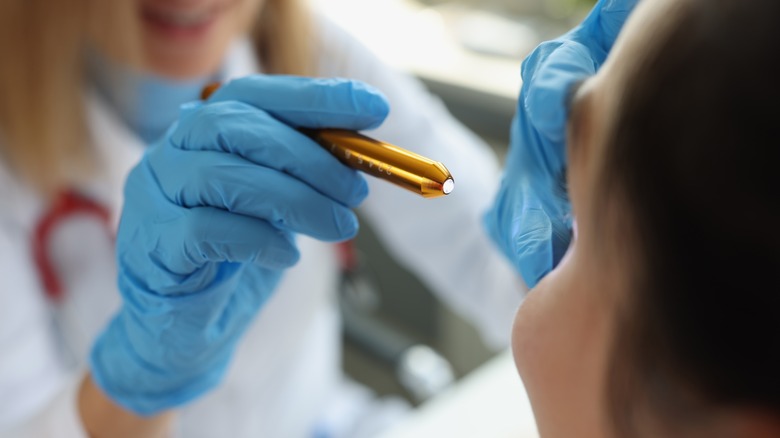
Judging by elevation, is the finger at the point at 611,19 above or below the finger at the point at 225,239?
above

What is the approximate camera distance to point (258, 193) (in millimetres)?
586

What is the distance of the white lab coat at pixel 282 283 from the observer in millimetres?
919

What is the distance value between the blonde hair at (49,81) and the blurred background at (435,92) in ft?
1.14

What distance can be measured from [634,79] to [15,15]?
79 centimetres

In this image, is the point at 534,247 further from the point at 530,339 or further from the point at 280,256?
the point at 280,256

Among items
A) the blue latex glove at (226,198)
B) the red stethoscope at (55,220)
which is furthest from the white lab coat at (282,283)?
the blue latex glove at (226,198)

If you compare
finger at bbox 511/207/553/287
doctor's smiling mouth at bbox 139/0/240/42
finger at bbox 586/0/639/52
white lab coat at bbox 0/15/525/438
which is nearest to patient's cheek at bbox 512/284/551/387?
finger at bbox 511/207/553/287

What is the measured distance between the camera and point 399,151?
0.50m

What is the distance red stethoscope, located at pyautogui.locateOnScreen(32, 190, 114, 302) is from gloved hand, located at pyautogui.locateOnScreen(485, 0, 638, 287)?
578mm

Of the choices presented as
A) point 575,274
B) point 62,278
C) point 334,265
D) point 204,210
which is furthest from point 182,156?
point 334,265

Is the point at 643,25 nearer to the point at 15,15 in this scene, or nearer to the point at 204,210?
the point at 204,210

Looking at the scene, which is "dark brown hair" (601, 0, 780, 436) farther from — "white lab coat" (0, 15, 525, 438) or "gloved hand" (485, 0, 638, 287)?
"white lab coat" (0, 15, 525, 438)

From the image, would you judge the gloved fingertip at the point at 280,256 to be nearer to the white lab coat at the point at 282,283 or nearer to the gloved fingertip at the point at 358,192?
the gloved fingertip at the point at 358,192

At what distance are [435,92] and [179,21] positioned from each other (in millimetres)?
730
